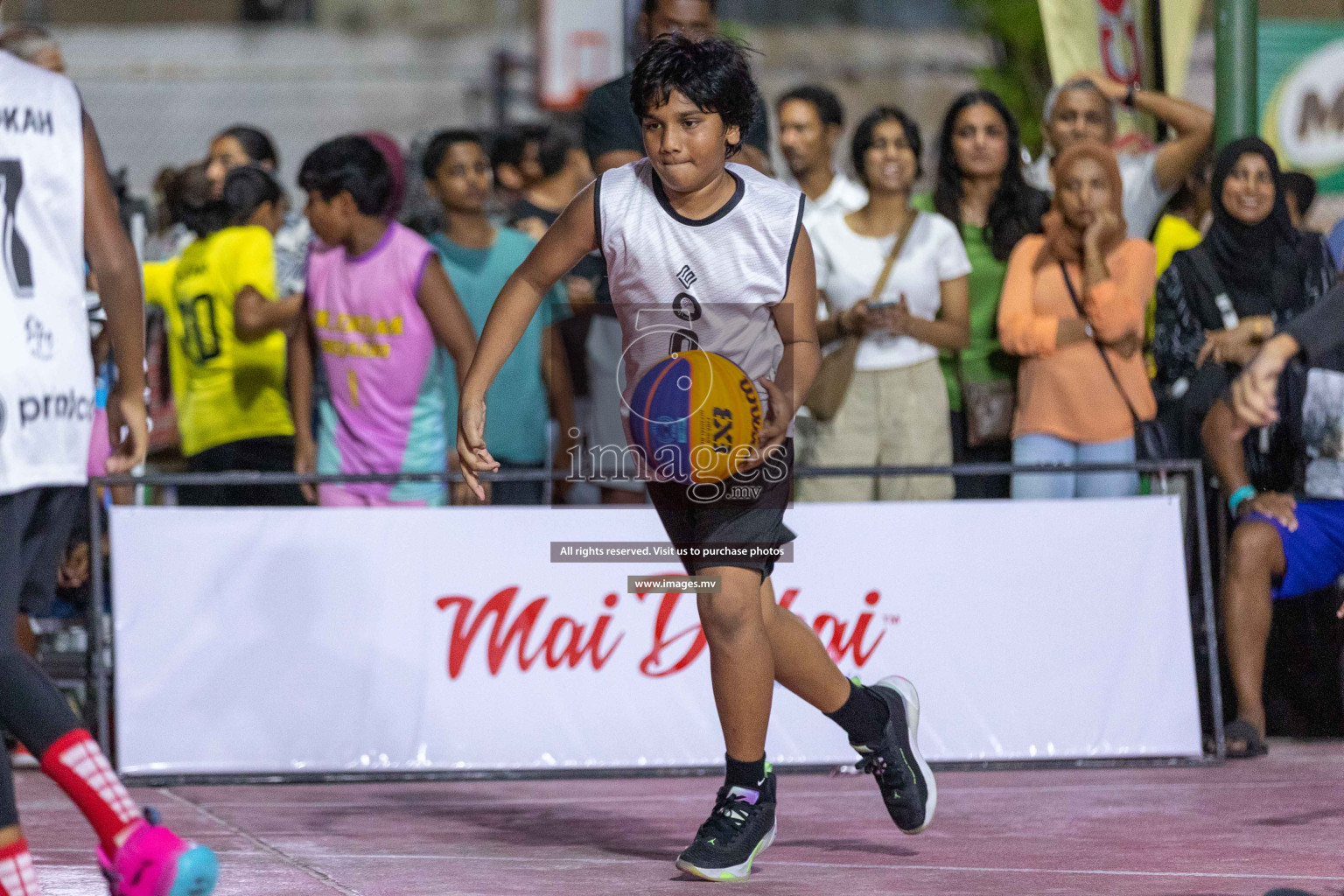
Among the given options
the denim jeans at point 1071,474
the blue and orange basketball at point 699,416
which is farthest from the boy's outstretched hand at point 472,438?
the denim jeans at point 1071,474

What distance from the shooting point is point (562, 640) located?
20.5ft

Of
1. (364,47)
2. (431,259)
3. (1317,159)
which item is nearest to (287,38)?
(364,47)

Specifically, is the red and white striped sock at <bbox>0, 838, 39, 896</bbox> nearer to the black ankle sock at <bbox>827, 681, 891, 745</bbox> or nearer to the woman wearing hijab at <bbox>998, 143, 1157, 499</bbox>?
the black ankle sock at <bbox>827, 681, 891, 745</bbox>

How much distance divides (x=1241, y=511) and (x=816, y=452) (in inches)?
63.7

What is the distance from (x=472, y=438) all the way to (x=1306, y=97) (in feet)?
25.7

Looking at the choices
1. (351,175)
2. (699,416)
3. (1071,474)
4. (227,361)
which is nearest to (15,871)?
(699,416)

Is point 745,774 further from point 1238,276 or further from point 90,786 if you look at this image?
point 1238,276

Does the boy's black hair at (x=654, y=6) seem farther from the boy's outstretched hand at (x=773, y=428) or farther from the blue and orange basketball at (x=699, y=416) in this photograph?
the boy's outstretched hand at (x=773, y=428)

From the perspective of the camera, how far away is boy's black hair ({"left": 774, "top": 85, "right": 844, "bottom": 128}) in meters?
7.70

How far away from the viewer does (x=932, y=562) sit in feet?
20.8

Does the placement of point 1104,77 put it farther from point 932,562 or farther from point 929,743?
point 929,743

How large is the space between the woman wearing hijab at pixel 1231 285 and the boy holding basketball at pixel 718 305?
2.99 metres

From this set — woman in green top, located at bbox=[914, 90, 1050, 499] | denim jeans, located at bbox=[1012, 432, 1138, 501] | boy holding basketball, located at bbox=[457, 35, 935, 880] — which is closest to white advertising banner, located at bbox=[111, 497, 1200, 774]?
denim jeans, located at bbox=[1012, 432, 1138, 501]

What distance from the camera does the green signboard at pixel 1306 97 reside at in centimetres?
Result: 1020
